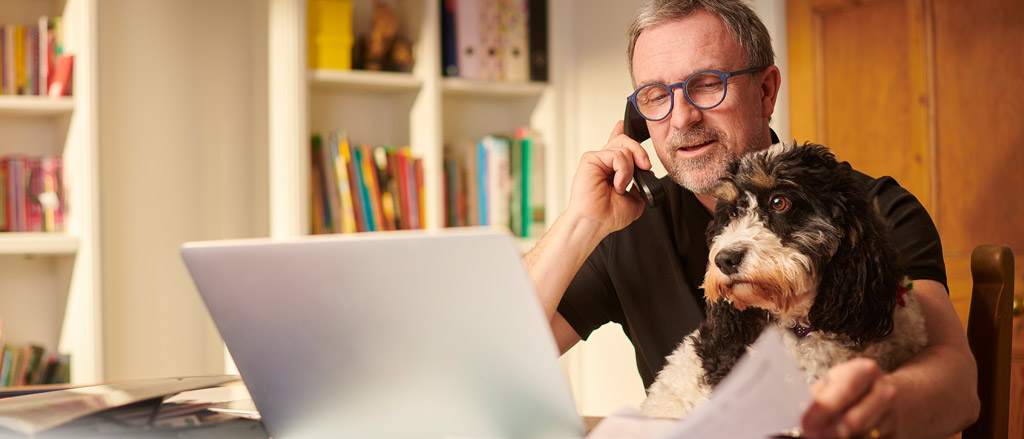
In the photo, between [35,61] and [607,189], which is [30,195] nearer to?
[35,61]

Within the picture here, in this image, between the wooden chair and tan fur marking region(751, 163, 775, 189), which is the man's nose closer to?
tan fur marking region(751, 163, 775, 189)

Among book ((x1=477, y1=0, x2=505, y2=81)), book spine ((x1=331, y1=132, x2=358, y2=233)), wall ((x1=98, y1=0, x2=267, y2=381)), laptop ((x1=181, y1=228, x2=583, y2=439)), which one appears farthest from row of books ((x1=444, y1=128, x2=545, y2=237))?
laptop ((x1=181, y1=228, x2=583, y2=439))

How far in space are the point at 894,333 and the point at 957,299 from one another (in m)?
1.58

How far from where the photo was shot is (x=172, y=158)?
2.94m

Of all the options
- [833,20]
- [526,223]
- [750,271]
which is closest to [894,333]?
[750,271]

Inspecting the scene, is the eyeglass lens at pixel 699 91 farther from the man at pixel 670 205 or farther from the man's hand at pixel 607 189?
the man's hand at pixel 607 189

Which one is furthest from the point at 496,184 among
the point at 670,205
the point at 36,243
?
the point at 670,205

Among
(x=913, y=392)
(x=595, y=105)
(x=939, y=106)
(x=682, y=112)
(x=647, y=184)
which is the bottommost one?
(x=913, y=392)

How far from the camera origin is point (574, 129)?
3221mm

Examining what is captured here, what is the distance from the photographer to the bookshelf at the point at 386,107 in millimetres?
2717

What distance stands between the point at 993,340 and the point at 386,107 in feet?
7.87

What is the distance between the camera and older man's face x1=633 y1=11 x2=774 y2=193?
1411 millimetres

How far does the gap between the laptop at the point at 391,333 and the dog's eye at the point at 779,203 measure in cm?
49

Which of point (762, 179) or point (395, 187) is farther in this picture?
point (395, 187)
